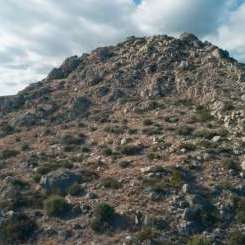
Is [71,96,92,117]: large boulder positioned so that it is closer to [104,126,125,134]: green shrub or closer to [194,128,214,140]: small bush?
[104,126,125,134]: green shrub

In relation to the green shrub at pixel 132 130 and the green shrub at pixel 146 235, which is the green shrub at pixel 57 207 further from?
the green shrub at pixel 132 130

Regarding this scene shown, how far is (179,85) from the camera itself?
61.9m

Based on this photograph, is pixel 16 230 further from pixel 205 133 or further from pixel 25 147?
pixel 205 133

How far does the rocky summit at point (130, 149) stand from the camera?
111 feet

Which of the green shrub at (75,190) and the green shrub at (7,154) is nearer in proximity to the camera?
the green shrub at (75,190)

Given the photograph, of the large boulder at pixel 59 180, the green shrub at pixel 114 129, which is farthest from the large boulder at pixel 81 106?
the large boulder at pixel 59 180

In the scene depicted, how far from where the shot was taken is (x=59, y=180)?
40156mm

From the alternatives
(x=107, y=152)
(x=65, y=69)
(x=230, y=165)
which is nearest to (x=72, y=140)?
(x=107, y=152)

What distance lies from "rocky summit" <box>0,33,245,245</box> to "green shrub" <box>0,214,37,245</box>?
0.07 m

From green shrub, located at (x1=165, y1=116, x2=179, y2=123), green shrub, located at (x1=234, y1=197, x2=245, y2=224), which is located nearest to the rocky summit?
green shrub, located at (x1=234, y1=197, x2=245, y2=224)

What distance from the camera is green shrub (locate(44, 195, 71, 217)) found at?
35.9m

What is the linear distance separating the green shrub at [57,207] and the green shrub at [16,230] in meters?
1.52

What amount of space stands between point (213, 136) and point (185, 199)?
40.4 ft

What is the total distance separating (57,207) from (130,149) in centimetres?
1187
